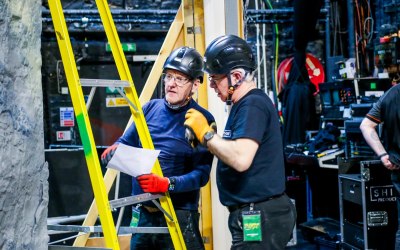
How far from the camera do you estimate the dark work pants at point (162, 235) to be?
3061mm

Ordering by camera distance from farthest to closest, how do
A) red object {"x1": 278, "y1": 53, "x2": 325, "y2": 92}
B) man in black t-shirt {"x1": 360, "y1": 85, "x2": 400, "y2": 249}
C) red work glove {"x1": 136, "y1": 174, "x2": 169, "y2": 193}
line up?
red object {"x1": 278, "y1": 53, "x2": 325, "y2": 92} → man in black t-shirt {"x1": 360, "y1": 85, "x2": 400, "y2": 249} → red work glove {"x1": 136, "y1": 174, "x2": 169, "y2": 193}

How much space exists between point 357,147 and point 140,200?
3.88 metres

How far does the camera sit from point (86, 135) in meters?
2.33

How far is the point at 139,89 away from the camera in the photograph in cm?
845

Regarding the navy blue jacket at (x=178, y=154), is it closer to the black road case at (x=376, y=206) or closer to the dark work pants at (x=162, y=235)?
the dark work pants at (x=162, y=235)

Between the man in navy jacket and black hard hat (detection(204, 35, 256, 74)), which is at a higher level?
black hard hat (detection(204, 35, 256, 74))

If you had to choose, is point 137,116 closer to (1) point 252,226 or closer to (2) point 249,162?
(2) point 249,162

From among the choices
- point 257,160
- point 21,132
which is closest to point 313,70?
point 257,160

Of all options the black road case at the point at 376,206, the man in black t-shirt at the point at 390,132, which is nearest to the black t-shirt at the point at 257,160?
the man in black t-shirt at the point at 390,132

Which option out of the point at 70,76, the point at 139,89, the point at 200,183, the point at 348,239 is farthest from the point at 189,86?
the point at 139,89

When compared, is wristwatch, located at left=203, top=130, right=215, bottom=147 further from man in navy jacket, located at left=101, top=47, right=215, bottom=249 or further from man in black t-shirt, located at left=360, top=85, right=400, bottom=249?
man in black t-shirt, located at left=360, top=85, right=400, bottom=249

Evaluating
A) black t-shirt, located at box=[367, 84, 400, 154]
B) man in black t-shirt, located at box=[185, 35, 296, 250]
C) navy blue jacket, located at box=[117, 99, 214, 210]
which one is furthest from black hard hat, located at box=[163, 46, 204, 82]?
black t-shirt, located at box=[367, 84, 400, 154]

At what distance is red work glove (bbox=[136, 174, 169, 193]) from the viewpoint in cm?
281

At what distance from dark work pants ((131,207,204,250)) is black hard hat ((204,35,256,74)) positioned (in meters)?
0.83
